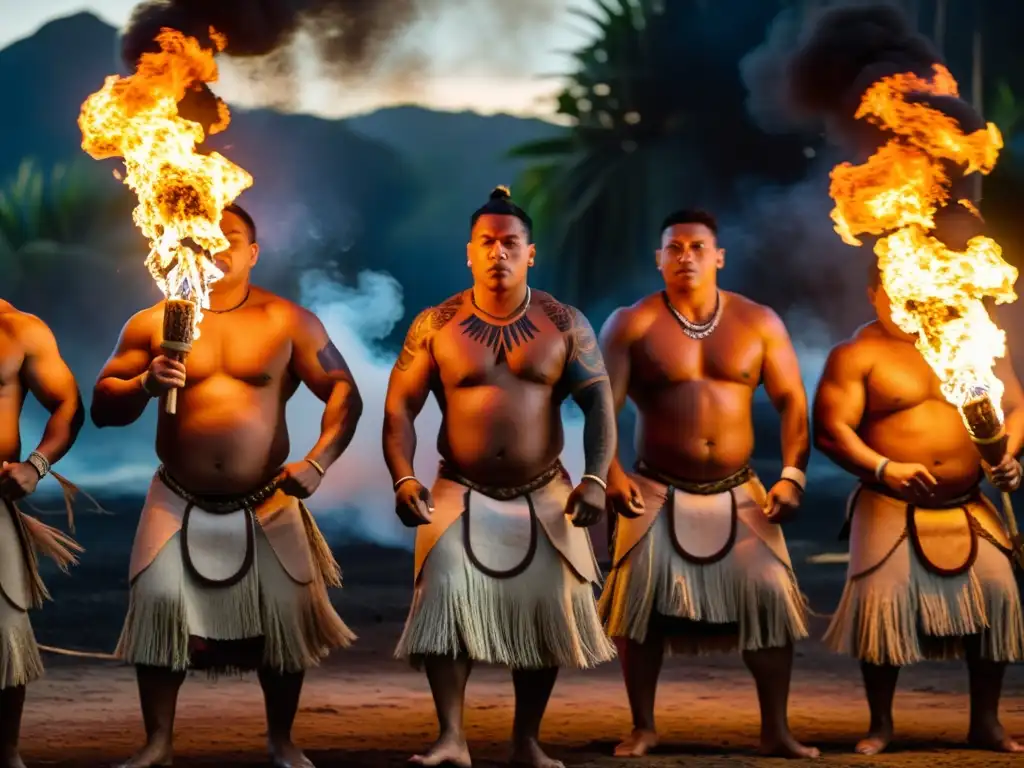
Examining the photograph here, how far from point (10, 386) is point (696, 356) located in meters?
2.51

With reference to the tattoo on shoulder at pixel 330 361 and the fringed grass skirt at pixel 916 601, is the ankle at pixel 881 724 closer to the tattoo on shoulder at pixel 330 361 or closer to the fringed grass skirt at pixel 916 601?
the fringed grass skirt at pixel 916 601

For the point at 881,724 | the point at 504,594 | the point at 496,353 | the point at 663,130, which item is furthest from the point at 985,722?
the point at 663,130

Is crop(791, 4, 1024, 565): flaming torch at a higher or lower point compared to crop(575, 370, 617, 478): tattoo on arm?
higher

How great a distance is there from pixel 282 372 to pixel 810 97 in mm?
6310

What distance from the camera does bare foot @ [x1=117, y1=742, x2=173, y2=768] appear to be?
628cm

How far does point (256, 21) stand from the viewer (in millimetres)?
11805

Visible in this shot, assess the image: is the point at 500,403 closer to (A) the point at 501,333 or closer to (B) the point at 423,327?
(A) the point at 501,333

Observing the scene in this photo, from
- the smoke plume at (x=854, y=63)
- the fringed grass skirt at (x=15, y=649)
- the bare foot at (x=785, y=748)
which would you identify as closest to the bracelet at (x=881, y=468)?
the bare foot at (x=785, y=748)

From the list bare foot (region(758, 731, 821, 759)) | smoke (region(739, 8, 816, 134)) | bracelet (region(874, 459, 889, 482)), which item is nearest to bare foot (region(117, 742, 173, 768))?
bare foot (region(758, 731, 821, 759))

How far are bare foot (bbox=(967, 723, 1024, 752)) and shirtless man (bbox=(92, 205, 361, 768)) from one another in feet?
7.94

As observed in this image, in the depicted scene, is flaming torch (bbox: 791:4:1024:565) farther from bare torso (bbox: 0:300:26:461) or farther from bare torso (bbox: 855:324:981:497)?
bare torso (bbox: 0:300:26:461)

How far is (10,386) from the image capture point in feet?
21.3

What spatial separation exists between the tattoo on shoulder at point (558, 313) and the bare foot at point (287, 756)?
5.78 feet

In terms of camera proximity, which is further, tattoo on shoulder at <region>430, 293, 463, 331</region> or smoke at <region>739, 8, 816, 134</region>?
smoke at <region>739, 8, 816, 134</region>
